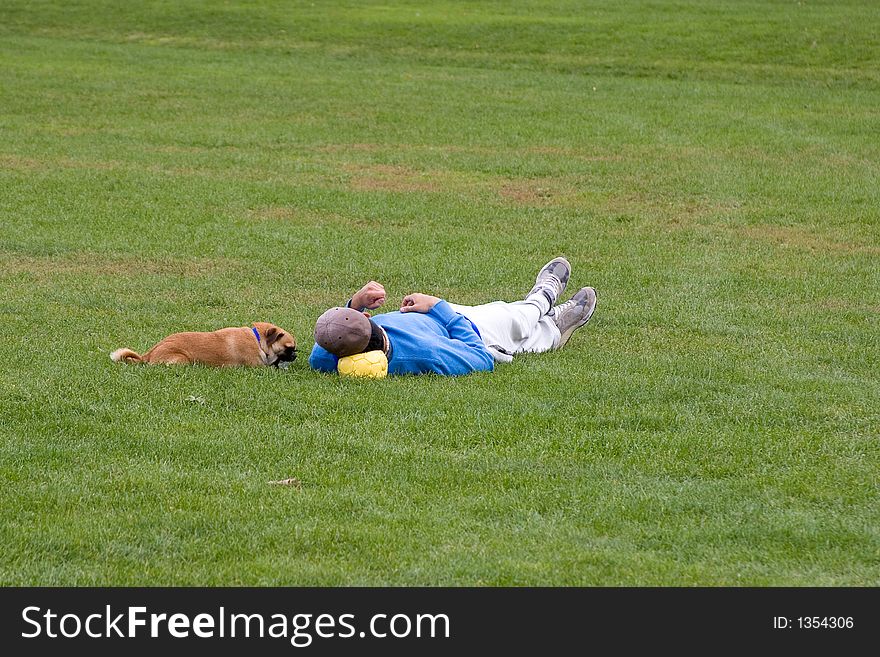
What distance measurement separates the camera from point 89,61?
85.9ft

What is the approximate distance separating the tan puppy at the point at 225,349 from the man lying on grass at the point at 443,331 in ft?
0.76

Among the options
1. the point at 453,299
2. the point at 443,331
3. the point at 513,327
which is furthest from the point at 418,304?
the point at 453,299

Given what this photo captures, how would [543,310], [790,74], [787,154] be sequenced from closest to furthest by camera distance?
[543,310] < [787,154] < [790,74]

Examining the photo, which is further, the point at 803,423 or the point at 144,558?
the point at 803,423

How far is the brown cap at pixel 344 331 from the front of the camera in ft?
23.7

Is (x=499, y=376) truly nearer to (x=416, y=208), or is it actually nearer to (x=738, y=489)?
(x=738, y=489)

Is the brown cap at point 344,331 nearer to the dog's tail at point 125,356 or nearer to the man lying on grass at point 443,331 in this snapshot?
the man lying on grass at point 443,331

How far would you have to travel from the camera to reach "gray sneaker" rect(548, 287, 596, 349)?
28.4ft

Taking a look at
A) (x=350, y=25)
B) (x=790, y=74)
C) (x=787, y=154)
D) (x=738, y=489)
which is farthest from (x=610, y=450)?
(x=350, y=25)

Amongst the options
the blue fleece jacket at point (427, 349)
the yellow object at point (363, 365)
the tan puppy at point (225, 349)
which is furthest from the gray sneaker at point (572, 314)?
the tan puppy at point (225, 349)

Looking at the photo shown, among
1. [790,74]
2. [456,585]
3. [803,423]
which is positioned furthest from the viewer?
[790,74]

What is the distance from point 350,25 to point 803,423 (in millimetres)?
26130

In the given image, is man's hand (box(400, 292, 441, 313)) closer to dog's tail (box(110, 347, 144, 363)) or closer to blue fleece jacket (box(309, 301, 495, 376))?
blue fleece jacket (box(309, 301, 495, 376))

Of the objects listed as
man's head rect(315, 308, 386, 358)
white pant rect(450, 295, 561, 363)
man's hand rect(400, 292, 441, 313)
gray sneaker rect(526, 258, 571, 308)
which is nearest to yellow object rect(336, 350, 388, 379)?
man's head rect(315, 308, 386, 358)
